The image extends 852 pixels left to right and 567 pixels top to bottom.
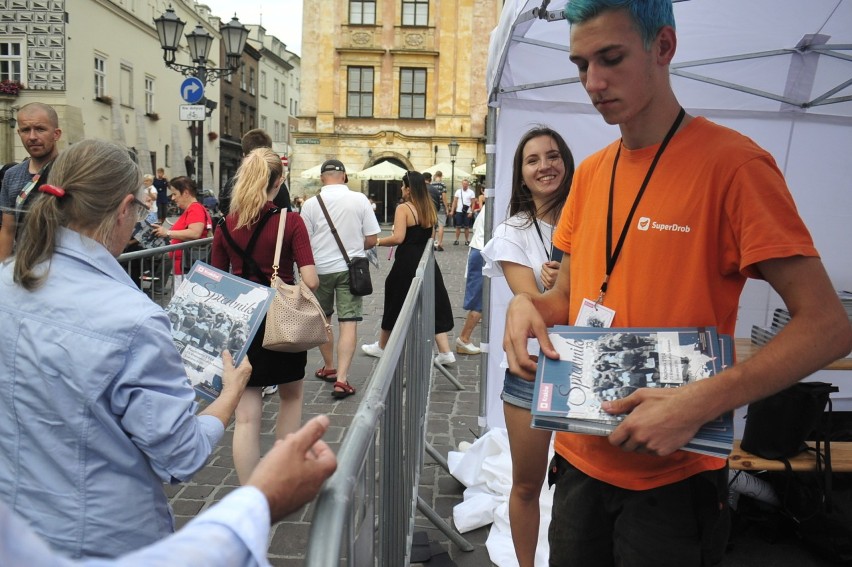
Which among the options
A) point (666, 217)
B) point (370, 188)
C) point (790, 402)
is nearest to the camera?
point (666, 217)

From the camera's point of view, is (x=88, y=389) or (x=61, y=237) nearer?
(x=88, y=389)

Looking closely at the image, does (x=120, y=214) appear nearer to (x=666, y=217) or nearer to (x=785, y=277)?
(x=666, y=217)

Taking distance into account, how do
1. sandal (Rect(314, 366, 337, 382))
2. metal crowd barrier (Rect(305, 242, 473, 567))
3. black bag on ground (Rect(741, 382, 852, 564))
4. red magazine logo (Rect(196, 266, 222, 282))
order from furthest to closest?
sandal (Rect(314, 366, 337, 382)), black bag on ground (Rect(741, 382, 852, 564)), red magazine logo (Rect(196, 266, 222, 282)), metal crowd barrier (Rect(305, 242, 473, 567))

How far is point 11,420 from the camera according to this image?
5.95 ft

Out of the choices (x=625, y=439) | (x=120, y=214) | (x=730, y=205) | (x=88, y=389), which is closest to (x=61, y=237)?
(x=120, y=214)

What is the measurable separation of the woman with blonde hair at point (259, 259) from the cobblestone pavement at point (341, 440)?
0.44m

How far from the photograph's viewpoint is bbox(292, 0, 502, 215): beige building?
1390 inches

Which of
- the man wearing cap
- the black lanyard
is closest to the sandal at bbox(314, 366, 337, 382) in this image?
the man wearing cap

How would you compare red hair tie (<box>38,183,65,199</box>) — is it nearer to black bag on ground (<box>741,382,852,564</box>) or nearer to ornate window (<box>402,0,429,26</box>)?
black bag on ground (<box>741,382,852,564</box>)

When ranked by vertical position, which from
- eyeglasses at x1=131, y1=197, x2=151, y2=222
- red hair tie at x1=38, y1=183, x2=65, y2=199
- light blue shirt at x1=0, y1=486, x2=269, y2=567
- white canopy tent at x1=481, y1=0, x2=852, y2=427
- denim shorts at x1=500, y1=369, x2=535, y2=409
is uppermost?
white canopy tent at x1=481, y1=0, x2=852, y2=427

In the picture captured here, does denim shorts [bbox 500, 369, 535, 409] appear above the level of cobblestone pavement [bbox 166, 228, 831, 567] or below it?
above

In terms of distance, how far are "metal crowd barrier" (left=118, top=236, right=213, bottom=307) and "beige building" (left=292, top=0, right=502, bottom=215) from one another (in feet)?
92.6

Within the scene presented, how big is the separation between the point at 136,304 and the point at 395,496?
1.01 metres

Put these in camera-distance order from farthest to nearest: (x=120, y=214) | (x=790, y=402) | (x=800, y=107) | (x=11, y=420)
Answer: (x=800, y=107) < (x=790, y=402) < (x=120, y=214) < (x=11, y=420)
